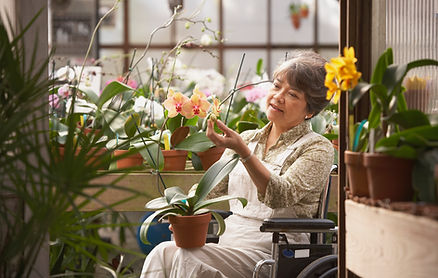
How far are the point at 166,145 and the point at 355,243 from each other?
1.51 metres

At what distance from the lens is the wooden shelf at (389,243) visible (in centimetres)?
127

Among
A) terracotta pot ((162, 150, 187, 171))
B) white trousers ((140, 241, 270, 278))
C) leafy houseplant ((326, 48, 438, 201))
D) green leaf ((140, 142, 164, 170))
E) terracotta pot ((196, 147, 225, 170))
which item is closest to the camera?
leafy houseplant ((326, 48, 438, 201))

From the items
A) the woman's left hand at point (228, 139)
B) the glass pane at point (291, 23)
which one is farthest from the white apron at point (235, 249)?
the glass pane at point (291, 23)

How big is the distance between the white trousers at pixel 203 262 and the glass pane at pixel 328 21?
21.0 ft

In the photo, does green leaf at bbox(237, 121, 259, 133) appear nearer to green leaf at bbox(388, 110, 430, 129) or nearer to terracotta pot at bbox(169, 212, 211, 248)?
terracotta pot at bbox(169, 212, 211, 248)

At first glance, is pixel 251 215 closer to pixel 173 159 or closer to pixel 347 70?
pixel 173 159

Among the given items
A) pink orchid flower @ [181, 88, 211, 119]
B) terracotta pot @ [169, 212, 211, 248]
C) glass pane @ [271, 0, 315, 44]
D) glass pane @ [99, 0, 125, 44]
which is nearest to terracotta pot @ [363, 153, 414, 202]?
terracotta pot @ [169, 212, 211, 248]

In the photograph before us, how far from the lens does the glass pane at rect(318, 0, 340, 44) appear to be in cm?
848

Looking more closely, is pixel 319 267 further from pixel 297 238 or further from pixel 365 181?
pixel 365 181

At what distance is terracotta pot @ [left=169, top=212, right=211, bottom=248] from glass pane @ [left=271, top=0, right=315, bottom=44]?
6410 mm

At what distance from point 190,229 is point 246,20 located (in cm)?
651

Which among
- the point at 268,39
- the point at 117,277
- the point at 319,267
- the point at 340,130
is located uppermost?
the point at 268,39

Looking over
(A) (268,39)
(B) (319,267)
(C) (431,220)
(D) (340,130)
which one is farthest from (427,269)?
(A) (268,39)

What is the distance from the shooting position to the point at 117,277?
1.50 m
